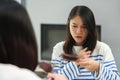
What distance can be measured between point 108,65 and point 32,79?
0.88m

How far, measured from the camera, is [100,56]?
4.49 ft

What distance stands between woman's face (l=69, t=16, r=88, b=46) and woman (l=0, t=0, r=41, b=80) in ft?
2.74

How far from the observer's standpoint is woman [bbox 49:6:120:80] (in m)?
1.25

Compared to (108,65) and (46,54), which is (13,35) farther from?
(46,54)

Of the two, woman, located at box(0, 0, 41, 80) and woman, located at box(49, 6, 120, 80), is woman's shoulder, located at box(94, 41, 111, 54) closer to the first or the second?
woman, located at box(49, 6, 120, 80)

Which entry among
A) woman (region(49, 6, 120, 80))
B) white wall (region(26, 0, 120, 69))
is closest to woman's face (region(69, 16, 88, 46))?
woman (region(49, 6, 120, 80))

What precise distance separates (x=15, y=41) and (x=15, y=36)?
0.01 metres

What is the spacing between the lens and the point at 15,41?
533mm

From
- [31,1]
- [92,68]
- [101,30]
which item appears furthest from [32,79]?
[31,1]

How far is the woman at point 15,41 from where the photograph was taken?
1.70ft

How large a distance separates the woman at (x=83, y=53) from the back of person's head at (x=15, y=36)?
2.22 ft

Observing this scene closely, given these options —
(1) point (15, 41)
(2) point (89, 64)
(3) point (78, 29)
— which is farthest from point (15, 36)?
(3) point (78, 29)

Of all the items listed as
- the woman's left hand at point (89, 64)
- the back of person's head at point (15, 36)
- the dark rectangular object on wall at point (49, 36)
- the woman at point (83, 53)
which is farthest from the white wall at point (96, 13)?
the back of person's head at point (15, 36)

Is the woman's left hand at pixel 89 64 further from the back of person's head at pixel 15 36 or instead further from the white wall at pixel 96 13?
the white wall at pixel 96 13
